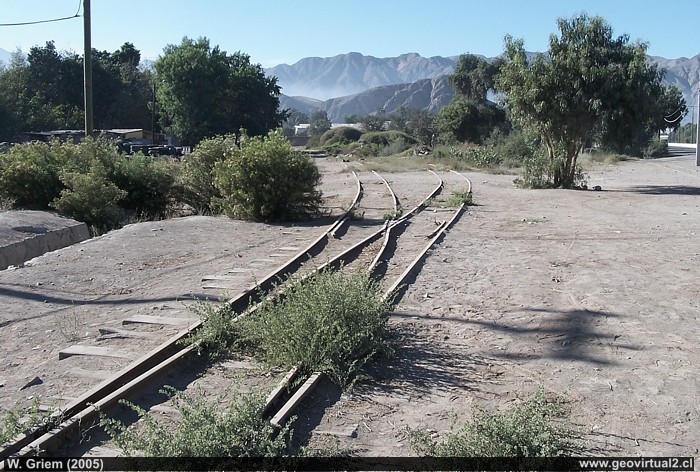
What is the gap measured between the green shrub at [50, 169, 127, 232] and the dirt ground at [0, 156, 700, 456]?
2089 mm

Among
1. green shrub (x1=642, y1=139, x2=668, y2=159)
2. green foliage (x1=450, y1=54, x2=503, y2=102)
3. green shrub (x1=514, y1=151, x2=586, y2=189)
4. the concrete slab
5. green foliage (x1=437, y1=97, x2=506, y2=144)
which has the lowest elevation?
the concrete slab

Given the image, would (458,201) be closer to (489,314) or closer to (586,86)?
(586,86)

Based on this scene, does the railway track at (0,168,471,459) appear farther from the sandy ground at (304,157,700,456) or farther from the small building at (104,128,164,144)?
the small building at (104,128,164,144)

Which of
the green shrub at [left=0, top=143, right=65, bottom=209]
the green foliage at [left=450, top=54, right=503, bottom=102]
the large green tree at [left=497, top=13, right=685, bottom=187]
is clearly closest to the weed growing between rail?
the green shrub at [left=0, top=143, right=65, bottom=209]

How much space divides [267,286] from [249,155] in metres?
7.68

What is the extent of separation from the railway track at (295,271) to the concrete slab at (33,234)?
5.26 metres

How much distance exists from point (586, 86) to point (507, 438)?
22549mm

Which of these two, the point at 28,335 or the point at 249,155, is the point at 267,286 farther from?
the point at 249,155

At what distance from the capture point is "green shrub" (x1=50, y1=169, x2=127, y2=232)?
55.2ft

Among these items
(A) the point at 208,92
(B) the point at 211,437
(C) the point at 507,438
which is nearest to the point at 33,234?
(B) the point at 211,437

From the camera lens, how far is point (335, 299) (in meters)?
6.59

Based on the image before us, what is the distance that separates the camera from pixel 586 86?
81.0 feet

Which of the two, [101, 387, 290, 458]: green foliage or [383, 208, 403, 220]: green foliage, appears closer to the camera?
[101, 387, 290, 458]: green foliage

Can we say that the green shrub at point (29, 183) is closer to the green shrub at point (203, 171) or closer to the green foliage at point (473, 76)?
the green shrub at point (203, 171)
